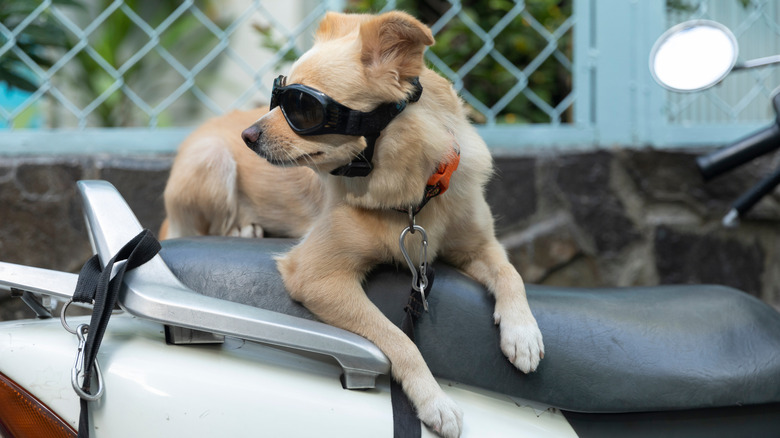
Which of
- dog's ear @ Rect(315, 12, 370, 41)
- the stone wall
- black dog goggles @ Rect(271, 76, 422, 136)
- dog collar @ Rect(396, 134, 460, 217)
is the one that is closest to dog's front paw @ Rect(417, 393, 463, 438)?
dog collar @ Rect(396, 134, 460, 217)

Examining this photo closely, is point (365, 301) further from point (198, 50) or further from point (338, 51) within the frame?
point (198, 50)

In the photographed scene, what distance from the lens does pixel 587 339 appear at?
117 cm

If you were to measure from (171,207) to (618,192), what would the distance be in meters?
1.85

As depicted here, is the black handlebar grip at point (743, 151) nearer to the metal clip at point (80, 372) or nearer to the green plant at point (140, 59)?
the metal clip at point (80, 372)

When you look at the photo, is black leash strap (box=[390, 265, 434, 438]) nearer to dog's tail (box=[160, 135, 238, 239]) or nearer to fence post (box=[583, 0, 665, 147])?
dog's tail (box=[160, 135, 238, 239])

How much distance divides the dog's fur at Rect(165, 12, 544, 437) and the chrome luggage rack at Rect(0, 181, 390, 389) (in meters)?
0.11

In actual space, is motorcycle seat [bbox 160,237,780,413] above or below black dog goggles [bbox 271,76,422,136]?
below

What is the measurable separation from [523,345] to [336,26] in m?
0.80

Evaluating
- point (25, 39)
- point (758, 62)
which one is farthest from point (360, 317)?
point (25, 39)

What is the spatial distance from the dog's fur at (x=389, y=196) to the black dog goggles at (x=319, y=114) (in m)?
0.03

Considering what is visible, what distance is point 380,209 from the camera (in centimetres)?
133

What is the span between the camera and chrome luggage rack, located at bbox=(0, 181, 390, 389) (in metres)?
0.99

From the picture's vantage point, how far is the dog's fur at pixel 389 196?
1193 millimetres

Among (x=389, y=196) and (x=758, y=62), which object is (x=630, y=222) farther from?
(x=389, y=196)
